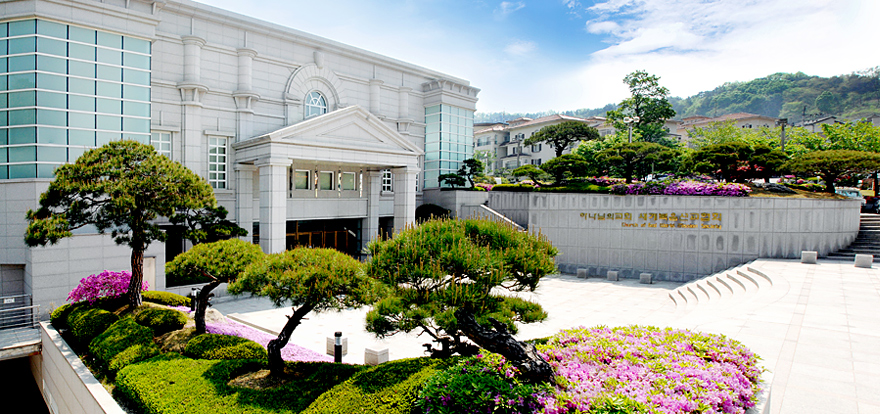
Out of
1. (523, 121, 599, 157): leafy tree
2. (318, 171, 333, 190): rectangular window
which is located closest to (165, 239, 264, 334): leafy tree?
(318, 171, 333, 190): rectangular window

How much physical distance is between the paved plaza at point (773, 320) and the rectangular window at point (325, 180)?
8728mm

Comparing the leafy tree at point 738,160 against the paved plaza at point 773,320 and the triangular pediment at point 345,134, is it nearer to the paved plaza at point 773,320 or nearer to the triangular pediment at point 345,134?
the paved plaza at point 773,320

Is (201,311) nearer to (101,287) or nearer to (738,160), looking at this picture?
(101,287)

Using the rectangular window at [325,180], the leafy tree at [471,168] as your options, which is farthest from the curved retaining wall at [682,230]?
the rectangular window at [325,180]

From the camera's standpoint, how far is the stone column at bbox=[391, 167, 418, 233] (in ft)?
82.7

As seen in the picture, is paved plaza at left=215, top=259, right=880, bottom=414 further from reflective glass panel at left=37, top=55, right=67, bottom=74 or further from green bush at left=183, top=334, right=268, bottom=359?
reflective glass panel at left=37, top=55, right=67, bottom=74

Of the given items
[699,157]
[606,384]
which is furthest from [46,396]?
[699,157]

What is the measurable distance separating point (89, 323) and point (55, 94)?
9.01 meters

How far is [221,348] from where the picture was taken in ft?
31.9

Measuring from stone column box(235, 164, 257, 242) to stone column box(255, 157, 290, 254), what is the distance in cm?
227

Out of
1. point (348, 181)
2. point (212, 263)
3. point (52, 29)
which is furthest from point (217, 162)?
point (212, 263)

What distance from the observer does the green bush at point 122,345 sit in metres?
9.37

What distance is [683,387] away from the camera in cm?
556

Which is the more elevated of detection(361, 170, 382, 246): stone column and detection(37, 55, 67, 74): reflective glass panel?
detection(37, 55, 67, 74): reflective glass panel
